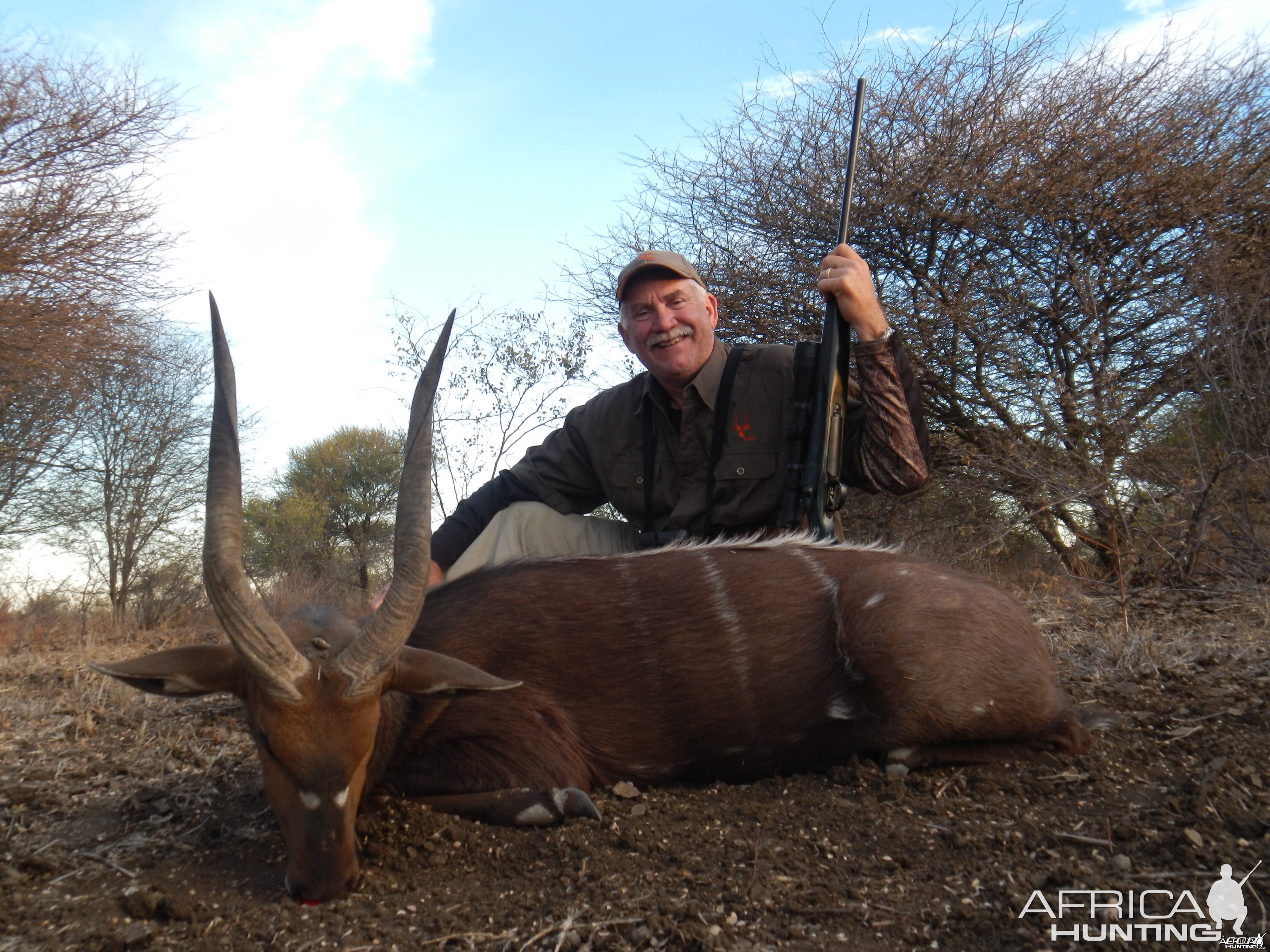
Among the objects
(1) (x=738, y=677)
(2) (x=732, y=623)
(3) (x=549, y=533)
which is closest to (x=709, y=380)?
(3) (x=549, y=533)

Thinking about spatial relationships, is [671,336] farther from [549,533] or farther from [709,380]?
[549,533]

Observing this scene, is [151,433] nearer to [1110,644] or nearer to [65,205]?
[65,205]

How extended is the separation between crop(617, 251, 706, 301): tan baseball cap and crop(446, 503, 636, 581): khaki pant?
1.11 meters

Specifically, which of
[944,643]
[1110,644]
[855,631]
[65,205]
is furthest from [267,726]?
[65,205]

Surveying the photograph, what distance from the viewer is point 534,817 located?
2.91 metres

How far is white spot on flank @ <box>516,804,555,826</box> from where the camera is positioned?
2.91 metres

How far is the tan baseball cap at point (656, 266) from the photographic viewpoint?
4.82m

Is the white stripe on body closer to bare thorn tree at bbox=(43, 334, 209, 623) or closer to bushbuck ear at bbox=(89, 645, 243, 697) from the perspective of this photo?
bushbuck ear at bbox=(89, 645, 243, 697)

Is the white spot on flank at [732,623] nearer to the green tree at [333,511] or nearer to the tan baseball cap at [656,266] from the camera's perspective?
the tan baseball cap at [656,266]

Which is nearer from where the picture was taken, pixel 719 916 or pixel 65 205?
pixel 719 916

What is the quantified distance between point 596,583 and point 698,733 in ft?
2.01

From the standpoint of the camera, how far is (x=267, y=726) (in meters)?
2.61

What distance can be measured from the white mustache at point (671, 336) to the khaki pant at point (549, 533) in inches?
34.7

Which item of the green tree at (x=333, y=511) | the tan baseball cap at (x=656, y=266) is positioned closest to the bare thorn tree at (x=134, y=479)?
the green tree at (x=333, y=511)
